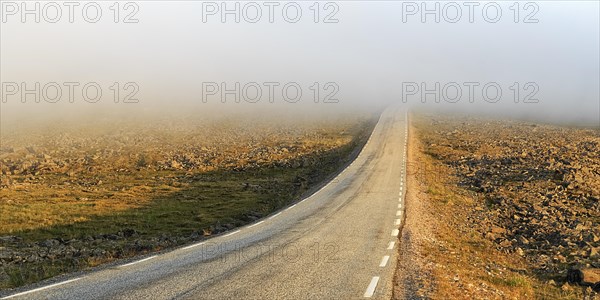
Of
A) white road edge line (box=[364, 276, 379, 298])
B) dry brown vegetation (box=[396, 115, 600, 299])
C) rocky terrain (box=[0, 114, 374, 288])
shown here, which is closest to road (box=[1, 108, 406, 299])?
white road edge line (box=[364, 276, 379, 298])

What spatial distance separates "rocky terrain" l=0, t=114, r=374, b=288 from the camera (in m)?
21.7

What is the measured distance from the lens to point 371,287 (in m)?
11.0

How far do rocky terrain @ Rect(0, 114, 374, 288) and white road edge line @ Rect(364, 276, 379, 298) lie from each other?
8895mm

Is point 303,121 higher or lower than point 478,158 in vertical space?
higher

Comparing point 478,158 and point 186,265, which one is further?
point 478,158

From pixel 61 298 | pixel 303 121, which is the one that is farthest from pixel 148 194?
pixel 303 121

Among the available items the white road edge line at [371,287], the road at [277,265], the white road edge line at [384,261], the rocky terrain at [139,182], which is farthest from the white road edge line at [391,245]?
the rocky terrain at [139,182]

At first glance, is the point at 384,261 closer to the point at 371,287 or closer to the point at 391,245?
the point at 391,245

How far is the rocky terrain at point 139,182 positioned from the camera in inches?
856

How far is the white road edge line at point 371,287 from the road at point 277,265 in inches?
1.0

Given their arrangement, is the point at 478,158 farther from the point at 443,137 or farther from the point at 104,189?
the point at 104,189

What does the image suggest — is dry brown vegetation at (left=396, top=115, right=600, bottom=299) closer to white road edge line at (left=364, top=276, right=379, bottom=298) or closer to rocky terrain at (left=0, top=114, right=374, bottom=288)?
white road edge line at (left=364, top=276, right=379, bottom=298)

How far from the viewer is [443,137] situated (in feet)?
192

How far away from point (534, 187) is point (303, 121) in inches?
2320
